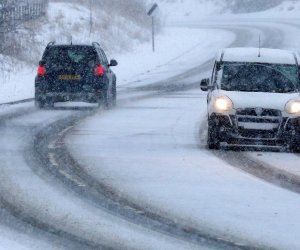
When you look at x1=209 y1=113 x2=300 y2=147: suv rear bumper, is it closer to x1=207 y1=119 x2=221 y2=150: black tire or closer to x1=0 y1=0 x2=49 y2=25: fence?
x1=207 y1=119 x2=221 y2=150: black tire

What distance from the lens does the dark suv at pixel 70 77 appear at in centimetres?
2373

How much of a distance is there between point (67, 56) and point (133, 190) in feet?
41.1

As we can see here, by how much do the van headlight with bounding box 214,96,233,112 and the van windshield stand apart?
65cm

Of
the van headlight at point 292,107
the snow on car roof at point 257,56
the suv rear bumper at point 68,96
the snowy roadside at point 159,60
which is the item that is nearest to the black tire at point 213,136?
the van headlight at point 292,107

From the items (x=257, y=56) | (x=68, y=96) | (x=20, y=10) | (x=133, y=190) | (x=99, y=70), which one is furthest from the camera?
(x=20, y=10)

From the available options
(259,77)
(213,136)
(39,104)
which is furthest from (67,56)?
(213,136)

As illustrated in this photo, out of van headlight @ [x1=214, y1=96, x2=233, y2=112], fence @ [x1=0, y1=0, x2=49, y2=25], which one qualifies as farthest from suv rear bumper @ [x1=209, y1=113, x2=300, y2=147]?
fence @ [x1=0, y1=0, x2=49, y2=25]

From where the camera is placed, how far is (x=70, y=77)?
934 inches

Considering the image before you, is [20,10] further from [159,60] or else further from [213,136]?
[213,136]

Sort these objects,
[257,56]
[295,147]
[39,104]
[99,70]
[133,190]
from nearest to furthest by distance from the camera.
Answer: [133,190]
[295,147]
[257,56]
[99,70]
[39,104]

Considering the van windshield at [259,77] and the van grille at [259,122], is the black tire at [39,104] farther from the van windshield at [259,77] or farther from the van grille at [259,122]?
the van grille at [259,122]

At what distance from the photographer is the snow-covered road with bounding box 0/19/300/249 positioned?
8.98 metres

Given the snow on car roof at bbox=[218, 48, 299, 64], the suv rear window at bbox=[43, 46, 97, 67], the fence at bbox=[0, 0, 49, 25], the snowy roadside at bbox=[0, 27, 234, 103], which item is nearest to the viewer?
the snow on car roof at bbox=[218, 48, 299, 64]

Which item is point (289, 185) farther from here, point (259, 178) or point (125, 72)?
point (125, 72)
